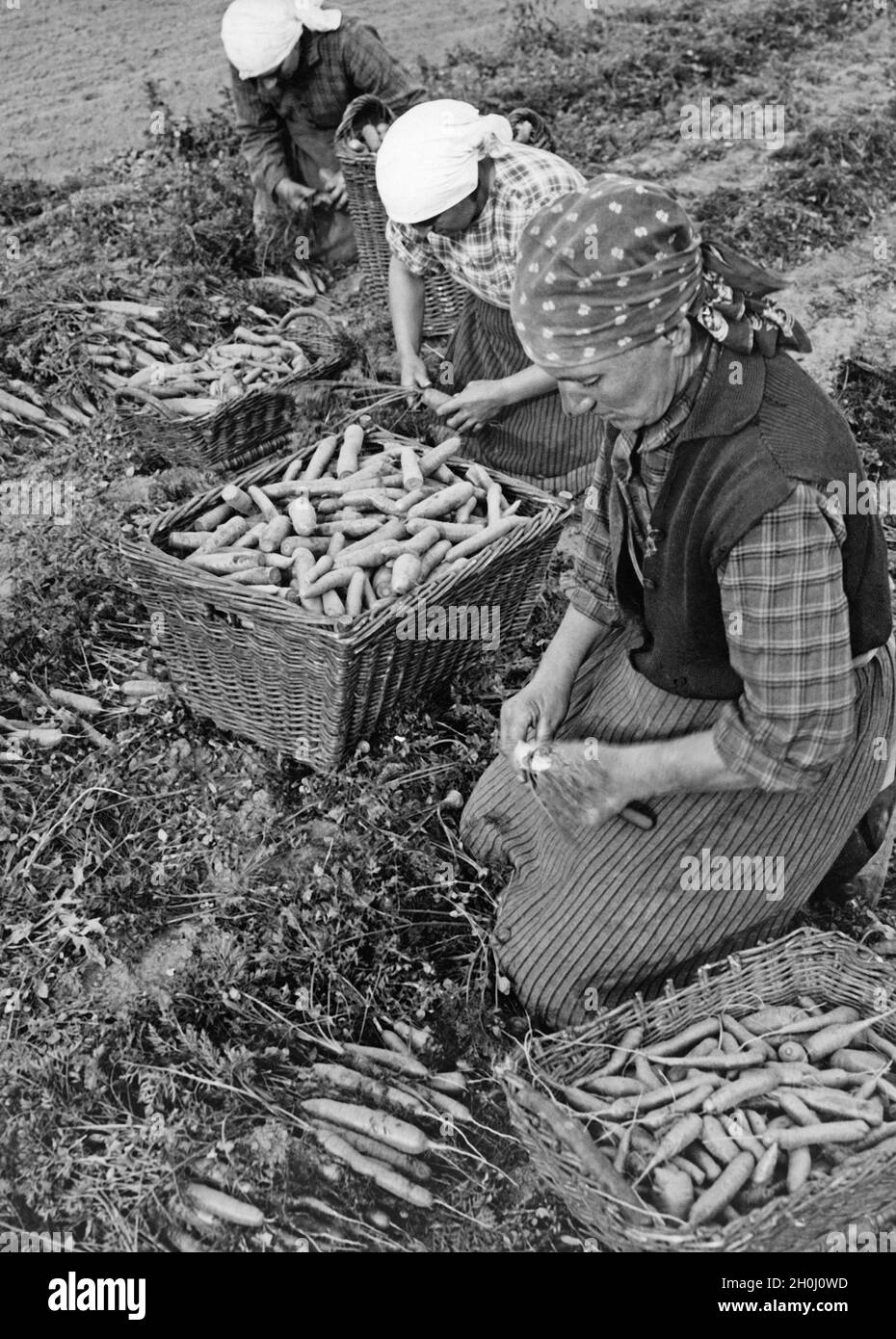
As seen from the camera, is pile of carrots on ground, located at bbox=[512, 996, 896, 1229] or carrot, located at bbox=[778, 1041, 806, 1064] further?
carrot, located at bbox=[778, 1041, 806, 1064]

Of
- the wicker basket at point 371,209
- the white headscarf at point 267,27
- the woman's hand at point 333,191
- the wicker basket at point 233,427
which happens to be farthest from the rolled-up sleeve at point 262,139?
the wicker basket at point 233,427

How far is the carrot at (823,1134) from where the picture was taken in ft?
6.66

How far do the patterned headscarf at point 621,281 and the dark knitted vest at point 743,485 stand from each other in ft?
0.31

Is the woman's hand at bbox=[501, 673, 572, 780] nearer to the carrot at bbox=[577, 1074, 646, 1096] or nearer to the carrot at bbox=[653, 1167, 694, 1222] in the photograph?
the carrot at bbox=[577, 1074, 646, 1096]

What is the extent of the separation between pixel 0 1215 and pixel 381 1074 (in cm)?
77

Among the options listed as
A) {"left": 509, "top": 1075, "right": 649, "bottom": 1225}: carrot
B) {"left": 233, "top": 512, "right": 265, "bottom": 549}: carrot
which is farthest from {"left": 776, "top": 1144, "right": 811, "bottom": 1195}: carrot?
{"left": 233, "top": 512, "right": 265, "bottom": 549}: carrot

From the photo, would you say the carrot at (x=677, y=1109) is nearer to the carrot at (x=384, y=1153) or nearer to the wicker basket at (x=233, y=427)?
the carrot at (x=384, y=1153)

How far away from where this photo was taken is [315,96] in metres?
5.25

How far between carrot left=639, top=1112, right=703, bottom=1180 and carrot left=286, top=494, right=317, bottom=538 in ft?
5.93

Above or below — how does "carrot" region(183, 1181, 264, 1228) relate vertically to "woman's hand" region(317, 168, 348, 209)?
below

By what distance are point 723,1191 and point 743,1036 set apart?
351 mm

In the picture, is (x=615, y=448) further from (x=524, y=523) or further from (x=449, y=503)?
(x=449, y=503)

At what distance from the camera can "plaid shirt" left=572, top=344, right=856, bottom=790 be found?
1.90 meters

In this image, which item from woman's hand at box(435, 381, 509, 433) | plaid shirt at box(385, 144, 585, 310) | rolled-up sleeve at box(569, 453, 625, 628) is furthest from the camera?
woman's hand at box(435, 381, 509, 433)
